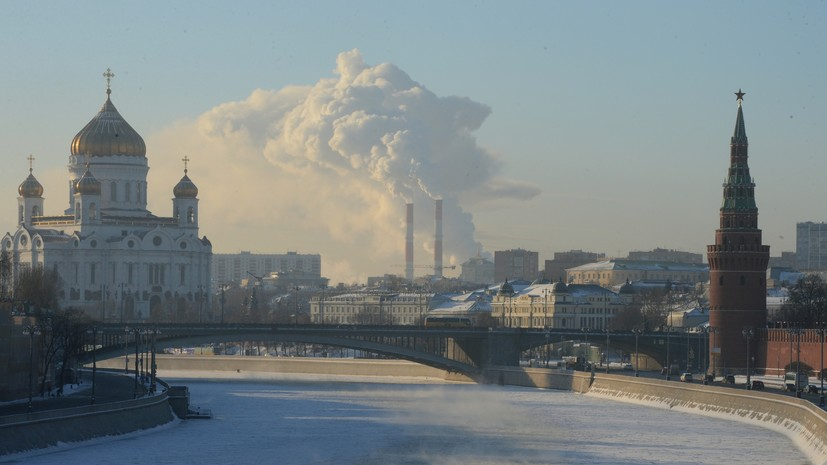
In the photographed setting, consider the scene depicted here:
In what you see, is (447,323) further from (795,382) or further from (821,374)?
(795,382)

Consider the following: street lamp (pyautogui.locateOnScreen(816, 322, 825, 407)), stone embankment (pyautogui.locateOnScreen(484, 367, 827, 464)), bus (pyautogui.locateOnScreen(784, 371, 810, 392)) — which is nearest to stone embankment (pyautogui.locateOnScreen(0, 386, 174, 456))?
stone embankment (pyautogui.locateOnScreen(484, 367, 827, 464))

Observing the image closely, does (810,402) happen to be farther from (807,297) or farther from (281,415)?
(807,297)

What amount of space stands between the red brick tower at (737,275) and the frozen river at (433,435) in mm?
15551

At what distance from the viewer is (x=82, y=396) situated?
9912cm

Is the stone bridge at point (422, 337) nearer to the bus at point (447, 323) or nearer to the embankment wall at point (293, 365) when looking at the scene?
the bus at point (447, 323)

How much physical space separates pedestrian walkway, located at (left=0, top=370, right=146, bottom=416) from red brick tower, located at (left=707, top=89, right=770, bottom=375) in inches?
1505

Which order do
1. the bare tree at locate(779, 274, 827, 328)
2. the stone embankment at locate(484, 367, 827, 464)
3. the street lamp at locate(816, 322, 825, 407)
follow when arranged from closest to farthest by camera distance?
→ the stone embankment at locate(484, 367, 827, 464)
the street lamp at locate(816, 322, 825, 407)
the bare tree at locate(779, 274, 827, 328)

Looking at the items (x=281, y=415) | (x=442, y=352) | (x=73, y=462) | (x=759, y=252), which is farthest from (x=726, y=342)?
(x=73, y=462)

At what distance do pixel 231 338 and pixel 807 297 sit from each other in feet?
155

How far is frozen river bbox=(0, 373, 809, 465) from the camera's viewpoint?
8319 cm

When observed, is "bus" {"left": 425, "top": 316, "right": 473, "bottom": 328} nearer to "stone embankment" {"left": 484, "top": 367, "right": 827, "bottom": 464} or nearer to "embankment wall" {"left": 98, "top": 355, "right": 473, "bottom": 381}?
"embankment wall" {"left": 98, "top": 355, "right": 473, "bottom": 381}

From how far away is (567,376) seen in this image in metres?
134

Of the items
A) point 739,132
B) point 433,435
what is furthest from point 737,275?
point 433,435

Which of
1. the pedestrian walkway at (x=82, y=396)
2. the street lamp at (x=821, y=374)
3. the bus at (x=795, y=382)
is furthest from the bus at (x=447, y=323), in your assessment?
the bus at (x=795, y=382)
